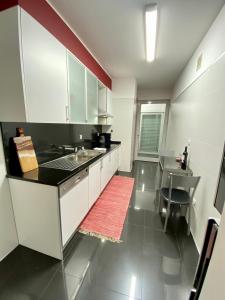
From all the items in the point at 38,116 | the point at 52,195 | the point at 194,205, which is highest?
the point at 38,116

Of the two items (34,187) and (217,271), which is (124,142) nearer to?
(34,187)

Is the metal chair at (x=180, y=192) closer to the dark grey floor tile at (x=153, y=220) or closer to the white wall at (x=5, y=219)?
the dark grey floor tile at (x=153, y=220)

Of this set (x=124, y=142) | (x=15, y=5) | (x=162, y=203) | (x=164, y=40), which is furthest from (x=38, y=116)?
(x=124, y=142)

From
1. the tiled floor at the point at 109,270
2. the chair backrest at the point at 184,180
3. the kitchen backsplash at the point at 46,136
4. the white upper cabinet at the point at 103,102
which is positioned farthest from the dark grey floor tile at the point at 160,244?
the white upper cabinet at the point at 103,102

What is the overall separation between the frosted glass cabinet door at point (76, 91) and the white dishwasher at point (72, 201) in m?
0.79

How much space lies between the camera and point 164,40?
204 cm

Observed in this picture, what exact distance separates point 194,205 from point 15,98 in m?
2.34

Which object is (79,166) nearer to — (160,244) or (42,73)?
(42,73)

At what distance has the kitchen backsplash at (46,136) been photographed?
4.65 feet

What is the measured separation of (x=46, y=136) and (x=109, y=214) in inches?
59.1

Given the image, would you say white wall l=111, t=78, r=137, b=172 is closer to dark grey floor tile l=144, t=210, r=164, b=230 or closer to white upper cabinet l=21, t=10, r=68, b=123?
dark grey floor tile l=144, t=210, r=164, b=230

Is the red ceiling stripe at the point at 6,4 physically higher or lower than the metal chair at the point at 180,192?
higher

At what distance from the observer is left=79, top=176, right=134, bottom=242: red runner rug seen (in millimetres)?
1834

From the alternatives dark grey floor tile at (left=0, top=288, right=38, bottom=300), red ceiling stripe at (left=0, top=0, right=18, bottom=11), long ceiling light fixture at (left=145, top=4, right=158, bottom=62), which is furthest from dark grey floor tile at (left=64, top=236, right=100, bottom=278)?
long ceiling light fixture at (left=145, top=4, right=158, bottom=62)
